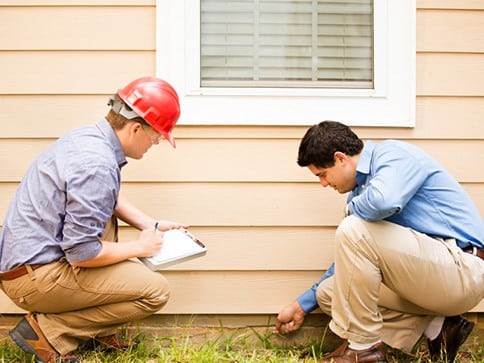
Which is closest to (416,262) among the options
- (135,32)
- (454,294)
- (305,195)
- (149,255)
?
(454,294)

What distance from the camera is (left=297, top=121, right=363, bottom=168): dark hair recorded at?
2752 millimetres

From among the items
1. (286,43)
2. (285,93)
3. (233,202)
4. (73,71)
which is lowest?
(233,202)

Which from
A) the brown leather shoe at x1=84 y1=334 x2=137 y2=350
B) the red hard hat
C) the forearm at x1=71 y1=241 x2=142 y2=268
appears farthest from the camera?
the brown leather shoe at x1=84 y1=334 x2=137 y2=350

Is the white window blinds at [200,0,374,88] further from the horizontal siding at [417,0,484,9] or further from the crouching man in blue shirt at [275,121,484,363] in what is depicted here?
the crouching man in blue shirt at [275,121,484,363]

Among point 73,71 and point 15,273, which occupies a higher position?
point 73,71

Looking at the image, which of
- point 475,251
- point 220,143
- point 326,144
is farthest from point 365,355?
point 220,143

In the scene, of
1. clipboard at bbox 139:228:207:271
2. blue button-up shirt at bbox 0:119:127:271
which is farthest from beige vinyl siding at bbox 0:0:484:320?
blue button-up shirt at bbox 0:119:127:271

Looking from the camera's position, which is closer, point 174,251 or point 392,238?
point 392,238

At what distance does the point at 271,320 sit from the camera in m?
3.34

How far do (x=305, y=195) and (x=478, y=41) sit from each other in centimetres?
117

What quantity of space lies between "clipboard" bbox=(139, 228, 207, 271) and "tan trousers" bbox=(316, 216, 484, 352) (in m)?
0.61

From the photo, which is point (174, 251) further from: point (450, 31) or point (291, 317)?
point (450, 31)

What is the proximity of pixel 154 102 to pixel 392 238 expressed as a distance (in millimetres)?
1129

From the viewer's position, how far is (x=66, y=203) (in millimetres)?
2562
